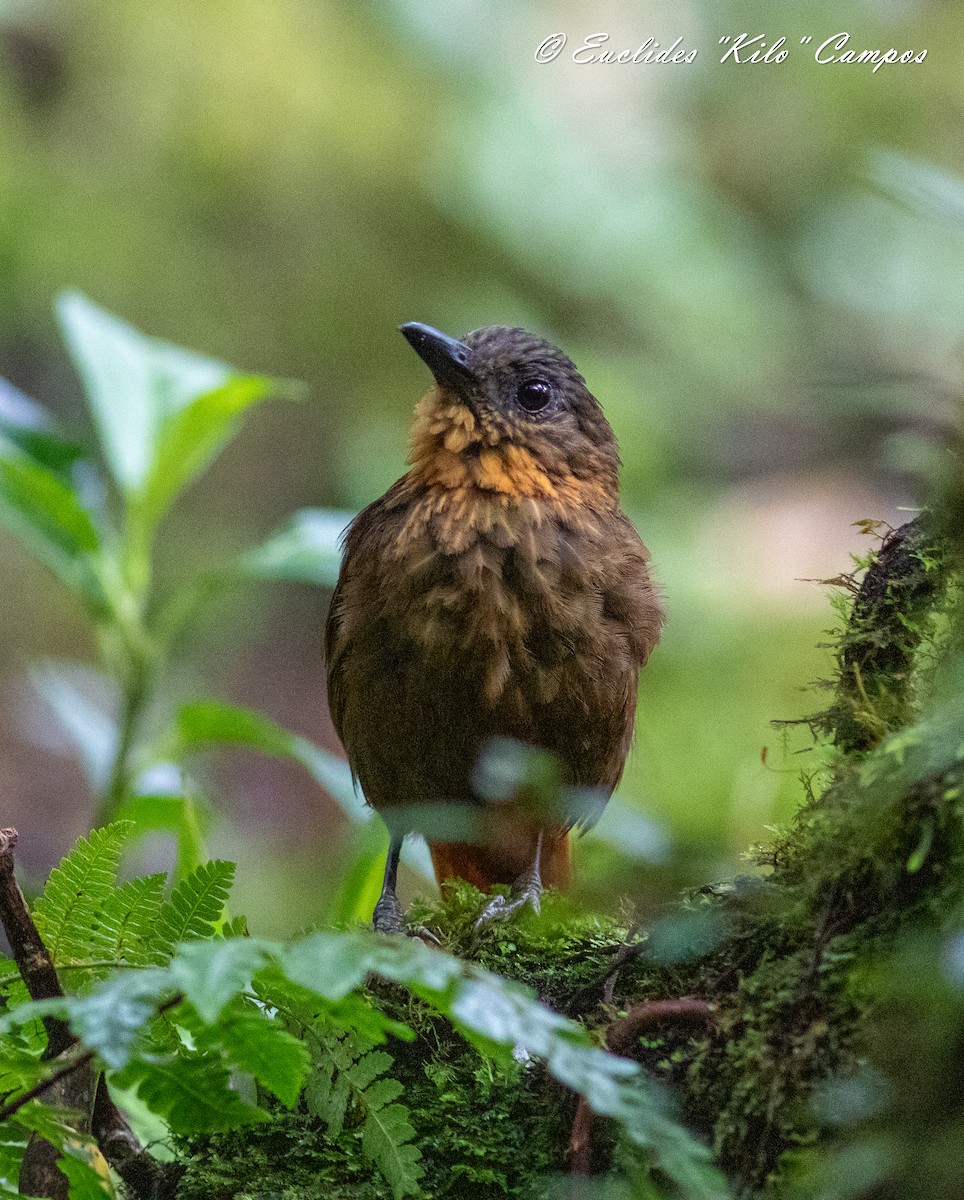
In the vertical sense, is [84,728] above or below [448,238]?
below

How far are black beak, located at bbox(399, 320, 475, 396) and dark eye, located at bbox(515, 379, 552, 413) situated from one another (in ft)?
0.45

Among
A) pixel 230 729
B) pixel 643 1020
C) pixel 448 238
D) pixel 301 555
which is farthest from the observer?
pixel 448 238

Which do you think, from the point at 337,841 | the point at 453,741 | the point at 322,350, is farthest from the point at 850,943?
the point at 322,350

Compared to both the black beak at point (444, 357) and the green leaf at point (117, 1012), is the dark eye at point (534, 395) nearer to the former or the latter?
the black beak at point (444, 357)

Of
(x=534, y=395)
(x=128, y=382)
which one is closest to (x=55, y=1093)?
(x=128, y=382)

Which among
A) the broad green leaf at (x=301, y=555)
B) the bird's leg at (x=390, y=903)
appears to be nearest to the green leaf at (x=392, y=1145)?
the bird's leg at (x=390, y=903)

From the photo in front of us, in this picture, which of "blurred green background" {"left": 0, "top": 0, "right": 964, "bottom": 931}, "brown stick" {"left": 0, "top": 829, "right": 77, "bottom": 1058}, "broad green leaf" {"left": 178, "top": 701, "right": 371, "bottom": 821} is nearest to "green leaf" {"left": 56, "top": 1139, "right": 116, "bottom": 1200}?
"brown stick" {"left": 0, "top": 829, "right": 77, "bottom": 1058}

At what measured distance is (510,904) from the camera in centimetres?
272

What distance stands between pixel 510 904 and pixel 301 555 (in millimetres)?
983

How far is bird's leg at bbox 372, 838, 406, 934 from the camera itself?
113 inches

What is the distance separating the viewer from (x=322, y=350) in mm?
8141

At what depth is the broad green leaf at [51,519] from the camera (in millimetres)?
3016

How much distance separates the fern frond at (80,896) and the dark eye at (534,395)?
1925 millimetres

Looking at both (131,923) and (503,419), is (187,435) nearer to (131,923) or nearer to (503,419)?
(503,419)
